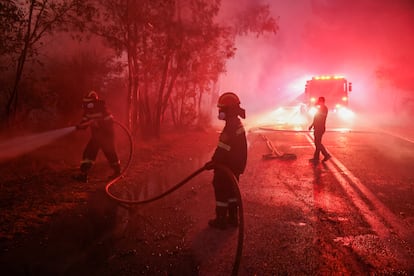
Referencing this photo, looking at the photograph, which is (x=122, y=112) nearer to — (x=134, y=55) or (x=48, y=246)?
(x=134, y=55)

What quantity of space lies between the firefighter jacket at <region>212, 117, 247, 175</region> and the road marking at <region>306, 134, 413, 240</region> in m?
2.01

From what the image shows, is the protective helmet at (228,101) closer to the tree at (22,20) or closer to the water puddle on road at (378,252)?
the water puddle on road at (378,252)

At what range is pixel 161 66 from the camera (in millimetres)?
14070

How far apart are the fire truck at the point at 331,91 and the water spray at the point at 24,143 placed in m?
15.6

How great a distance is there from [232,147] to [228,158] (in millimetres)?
164

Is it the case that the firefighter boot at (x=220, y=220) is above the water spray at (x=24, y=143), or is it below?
below

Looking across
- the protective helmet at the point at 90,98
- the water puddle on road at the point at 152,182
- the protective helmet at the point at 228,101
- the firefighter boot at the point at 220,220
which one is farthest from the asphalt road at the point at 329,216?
the protective helmet at the point at 90,98

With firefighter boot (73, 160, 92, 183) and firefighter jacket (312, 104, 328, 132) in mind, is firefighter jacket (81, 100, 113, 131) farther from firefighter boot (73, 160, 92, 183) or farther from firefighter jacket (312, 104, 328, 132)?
firefighter jacket (312, 104, 328, 132)

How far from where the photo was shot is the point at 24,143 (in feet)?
28.7

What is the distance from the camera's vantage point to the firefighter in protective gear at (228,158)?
169 inches

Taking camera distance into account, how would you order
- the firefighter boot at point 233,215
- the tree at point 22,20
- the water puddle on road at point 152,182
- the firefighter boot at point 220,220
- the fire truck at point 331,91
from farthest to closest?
1. the fire truck at point 331,91
2. the tree at point 22,20
3. the water puddle on road at point 152,182
4. the firefighter boot at point 233,215
5. the firefighter boot at point 220,220

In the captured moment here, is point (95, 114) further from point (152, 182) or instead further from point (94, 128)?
point (152, 182)

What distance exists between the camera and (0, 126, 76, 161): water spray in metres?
7.84

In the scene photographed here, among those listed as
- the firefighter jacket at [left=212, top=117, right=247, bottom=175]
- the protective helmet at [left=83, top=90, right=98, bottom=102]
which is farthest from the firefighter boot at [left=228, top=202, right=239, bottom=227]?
the protective helmet at [left=83, top=90, right=98, bottom=102]
